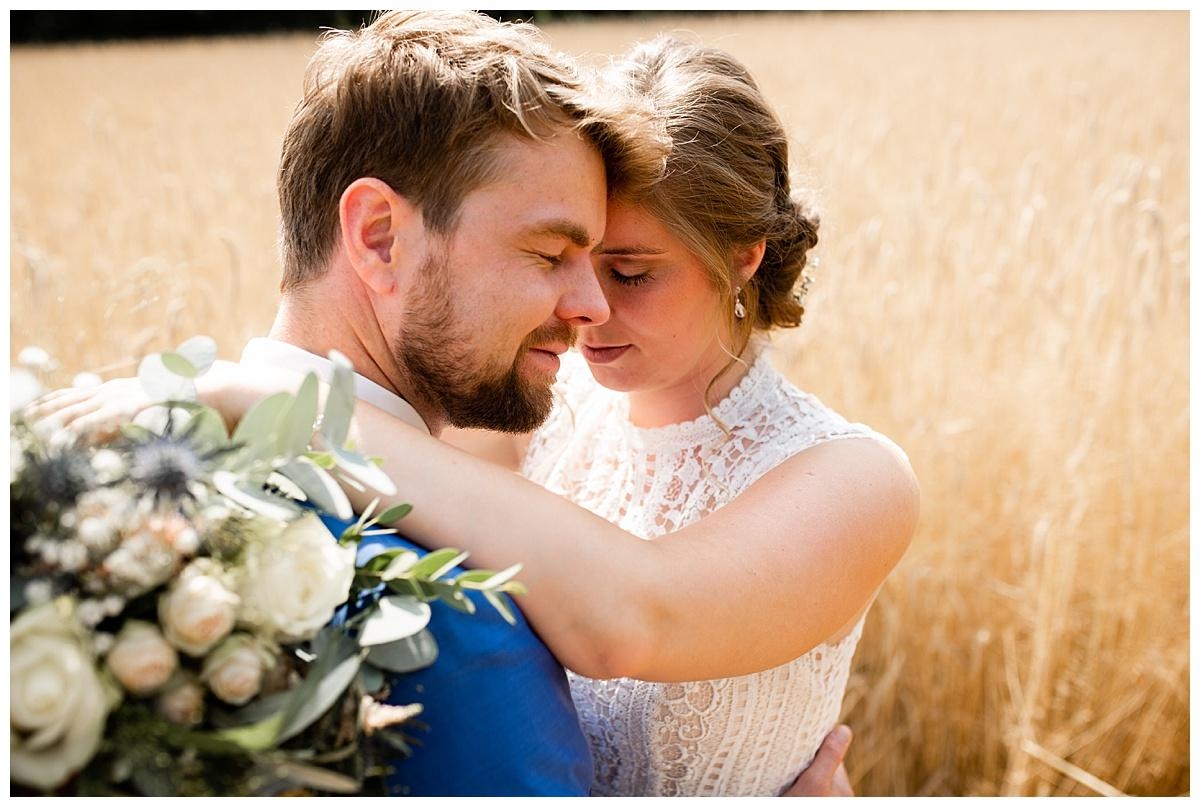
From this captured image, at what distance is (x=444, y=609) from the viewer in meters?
1.60

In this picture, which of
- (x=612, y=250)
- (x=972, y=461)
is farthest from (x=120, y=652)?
(x=972, y=461)

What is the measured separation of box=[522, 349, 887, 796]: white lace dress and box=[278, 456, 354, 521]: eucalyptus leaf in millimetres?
1096

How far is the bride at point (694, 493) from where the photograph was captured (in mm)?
1659

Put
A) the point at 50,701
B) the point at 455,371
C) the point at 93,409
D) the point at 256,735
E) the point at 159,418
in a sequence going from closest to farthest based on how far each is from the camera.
Answer: 1. the point at 50,701
2. the point at 256,735
3. the point at 159,418
4. the point at 93,409
5. the point at 455,371

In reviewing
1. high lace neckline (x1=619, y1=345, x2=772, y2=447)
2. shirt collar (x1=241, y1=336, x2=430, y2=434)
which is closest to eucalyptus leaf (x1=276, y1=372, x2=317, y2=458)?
shirt collar (x1=241, y1=336, x2=430, y2=434)

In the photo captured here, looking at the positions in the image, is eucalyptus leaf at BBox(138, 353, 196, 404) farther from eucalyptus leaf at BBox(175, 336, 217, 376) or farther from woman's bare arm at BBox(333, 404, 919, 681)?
woman's bare arm at BBox(333, 404, 919, 681)

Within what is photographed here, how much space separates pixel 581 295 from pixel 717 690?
0.87 meters

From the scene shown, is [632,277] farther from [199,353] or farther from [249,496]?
[249,496]

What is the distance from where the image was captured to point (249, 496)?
1.29 m

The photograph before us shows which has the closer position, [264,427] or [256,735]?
[256,735]

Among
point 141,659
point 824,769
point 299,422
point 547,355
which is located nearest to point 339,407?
point 299,422

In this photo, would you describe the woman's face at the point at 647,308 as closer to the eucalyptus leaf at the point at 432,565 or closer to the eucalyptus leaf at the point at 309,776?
the eucalyptus leaf at the point at 432,565

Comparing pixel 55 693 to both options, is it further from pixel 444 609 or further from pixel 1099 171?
pixel 1099 171

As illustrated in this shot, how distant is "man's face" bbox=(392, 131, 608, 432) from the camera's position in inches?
77.3
